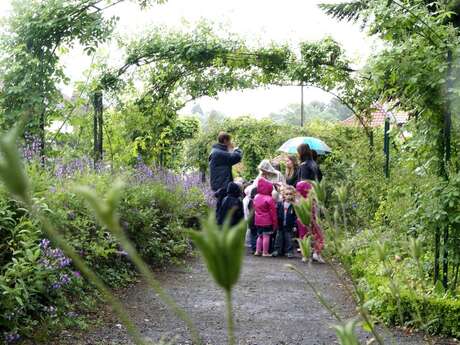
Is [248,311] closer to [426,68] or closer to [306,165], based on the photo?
[426,68]

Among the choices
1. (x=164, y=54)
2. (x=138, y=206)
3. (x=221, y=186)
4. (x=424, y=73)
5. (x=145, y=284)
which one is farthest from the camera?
(x=164, y=54)

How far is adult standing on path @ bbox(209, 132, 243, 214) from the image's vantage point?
29.7 feet

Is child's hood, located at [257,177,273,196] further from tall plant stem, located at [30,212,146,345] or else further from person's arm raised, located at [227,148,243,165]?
tall plant stem, located at [30,212,146,345]

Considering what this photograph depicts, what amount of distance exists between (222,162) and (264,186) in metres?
0.80

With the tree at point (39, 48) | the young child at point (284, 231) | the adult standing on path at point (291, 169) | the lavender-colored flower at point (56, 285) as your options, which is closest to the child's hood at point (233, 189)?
the adult standing on path at point (291, 169)

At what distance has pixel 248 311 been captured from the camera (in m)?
5.76

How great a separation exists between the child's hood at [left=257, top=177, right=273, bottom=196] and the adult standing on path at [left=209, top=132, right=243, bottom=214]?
0.47 metres

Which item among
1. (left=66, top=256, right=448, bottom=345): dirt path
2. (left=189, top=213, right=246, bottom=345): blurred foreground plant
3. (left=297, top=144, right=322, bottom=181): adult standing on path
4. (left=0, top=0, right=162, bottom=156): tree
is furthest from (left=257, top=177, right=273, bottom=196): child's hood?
(left=189, top=213, right=246, bottom=345): blurred foreground plant

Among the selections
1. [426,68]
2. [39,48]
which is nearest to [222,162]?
[39,48]

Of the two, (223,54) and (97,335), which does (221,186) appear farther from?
(97,335)

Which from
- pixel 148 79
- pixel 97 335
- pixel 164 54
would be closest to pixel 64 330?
pixel 97 335

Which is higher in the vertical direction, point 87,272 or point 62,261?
point 87,272

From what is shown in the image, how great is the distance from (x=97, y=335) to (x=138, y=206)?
3253 millimetres

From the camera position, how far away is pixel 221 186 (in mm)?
9359
